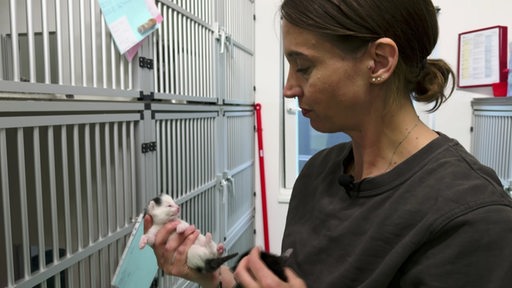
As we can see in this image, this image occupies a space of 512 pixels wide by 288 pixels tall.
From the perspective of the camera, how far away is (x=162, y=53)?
44.7 inches

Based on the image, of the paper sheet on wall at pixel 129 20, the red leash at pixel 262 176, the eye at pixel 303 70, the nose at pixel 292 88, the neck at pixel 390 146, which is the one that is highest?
the paper sheet on wall at pixel 129 20

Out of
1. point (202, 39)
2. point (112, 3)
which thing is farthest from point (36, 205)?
point (202, 39)

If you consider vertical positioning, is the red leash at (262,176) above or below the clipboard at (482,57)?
below

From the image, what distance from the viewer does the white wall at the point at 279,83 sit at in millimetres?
2137

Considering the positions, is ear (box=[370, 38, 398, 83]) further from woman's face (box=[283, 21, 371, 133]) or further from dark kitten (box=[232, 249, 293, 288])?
dark kitten (box=[232, 249, 293, 288])

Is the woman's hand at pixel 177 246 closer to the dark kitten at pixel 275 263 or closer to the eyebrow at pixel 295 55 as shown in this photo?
the dark kitten at pixel 275 263

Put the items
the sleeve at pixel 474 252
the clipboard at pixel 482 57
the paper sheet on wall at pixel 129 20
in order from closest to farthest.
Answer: the sleeve at pixel 474 252 → the paper sheet on wall at pixel 129 20 → the clipboard at pixel 482 57

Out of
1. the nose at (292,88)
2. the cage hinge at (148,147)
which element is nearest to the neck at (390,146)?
the nose at (292,88)

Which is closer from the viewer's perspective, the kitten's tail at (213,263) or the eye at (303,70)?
the eye at (303,70)

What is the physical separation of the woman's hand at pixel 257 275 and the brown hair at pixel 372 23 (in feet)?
1.17

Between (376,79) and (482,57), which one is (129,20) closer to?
(376,79)

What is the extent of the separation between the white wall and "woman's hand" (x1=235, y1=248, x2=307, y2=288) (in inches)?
71.5

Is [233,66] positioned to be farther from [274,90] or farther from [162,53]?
[162,53]

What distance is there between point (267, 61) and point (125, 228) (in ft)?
5.58
